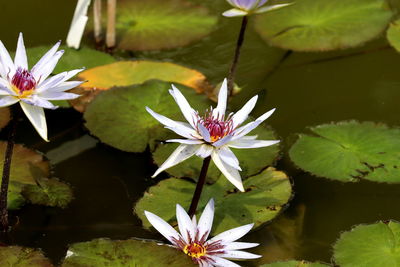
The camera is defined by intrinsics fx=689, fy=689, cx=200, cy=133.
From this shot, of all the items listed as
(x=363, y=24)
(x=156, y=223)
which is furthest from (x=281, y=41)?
(x=156, y=223)

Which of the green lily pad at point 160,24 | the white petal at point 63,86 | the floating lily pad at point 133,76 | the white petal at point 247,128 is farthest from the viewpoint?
the green lily pad at point 160,24

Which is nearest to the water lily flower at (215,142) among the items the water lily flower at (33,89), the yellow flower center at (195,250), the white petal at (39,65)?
the yellow flower center at (195,250)

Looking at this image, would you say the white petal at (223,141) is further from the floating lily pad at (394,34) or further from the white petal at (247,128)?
the floating lily pad at (394,34)

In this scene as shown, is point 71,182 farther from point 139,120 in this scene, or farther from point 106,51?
point 106,51

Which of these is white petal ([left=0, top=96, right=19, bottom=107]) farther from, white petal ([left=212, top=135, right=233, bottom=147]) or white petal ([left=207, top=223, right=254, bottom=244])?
white petal ([left=207, top=223, right=254, bottom=244])

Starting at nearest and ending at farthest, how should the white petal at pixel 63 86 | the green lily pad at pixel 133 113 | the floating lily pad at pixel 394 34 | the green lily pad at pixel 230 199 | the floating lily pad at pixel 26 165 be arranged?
the white petal at pixel 63 86 < the green lily pad at pixel 230 199 < the floating lily pad at pixel 26 165 < the green lily pad at pixel 133 113 < the floating lily pad at pixel 394 34

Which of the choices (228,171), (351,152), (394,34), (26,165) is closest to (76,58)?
(26,165)

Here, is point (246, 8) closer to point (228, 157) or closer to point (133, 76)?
point (133, 76)

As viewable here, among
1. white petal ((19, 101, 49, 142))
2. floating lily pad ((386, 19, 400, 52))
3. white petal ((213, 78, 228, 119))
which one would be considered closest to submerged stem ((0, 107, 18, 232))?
white petal ((19, 101, 49, 142))
